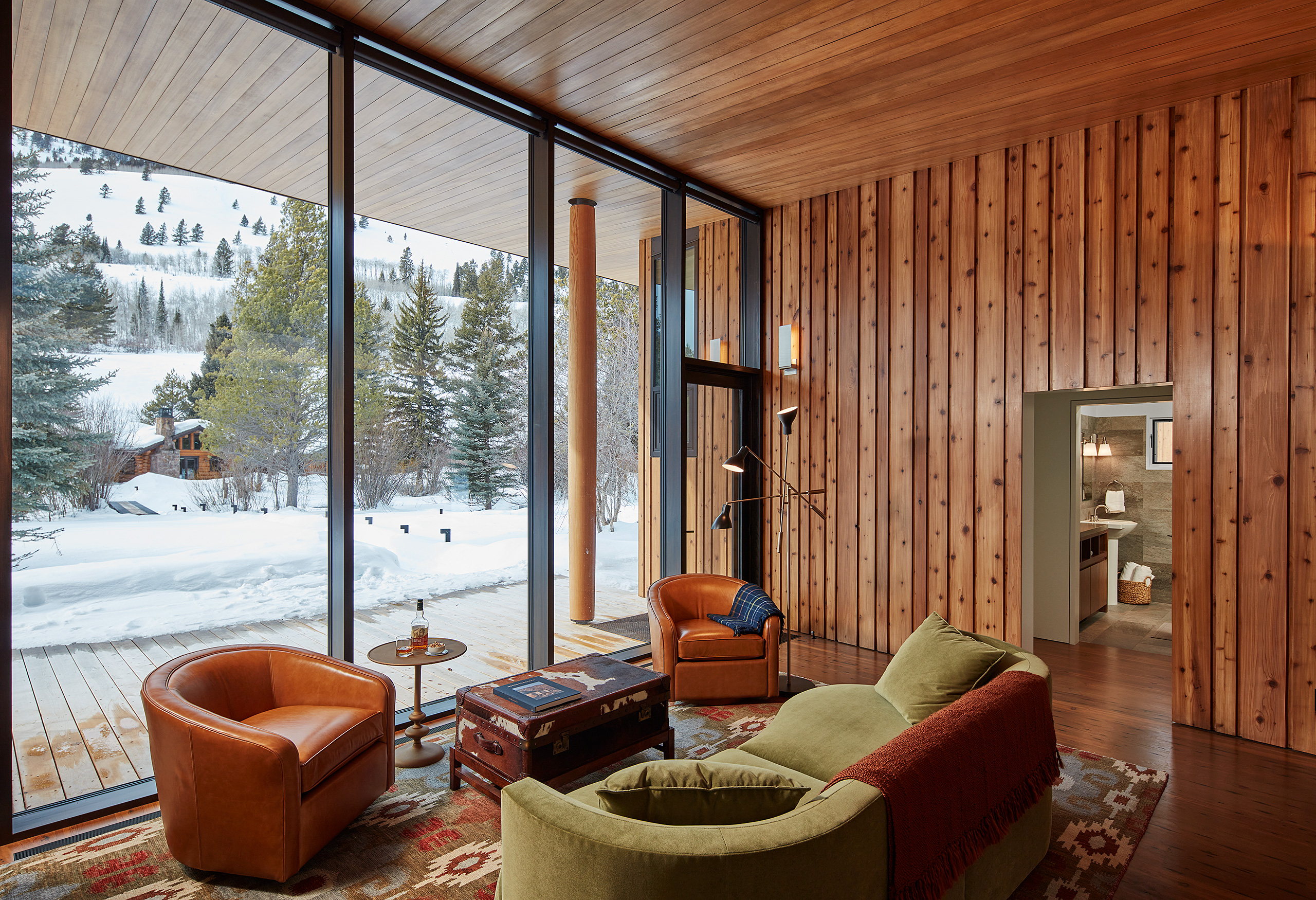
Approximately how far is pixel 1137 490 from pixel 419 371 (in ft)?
22.3

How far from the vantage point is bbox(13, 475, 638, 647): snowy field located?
301cm

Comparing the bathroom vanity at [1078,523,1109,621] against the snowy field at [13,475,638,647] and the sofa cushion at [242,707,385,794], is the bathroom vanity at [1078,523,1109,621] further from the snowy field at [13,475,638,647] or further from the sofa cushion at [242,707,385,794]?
the sofa cushion at [242,707,385,794]

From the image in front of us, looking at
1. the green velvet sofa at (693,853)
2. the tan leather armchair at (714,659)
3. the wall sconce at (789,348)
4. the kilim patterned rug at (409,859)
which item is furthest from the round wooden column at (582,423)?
the green velvet sofa at (693,853)

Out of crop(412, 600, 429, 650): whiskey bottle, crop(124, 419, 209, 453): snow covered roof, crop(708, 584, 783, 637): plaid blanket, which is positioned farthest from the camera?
crop(708, 584, 783, 637): plaid blanket

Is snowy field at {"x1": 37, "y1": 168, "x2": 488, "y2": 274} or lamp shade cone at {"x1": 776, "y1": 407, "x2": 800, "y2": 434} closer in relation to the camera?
snowy field at {"x1": 37, "y1": 168, "x2": 488, "y2": 274}

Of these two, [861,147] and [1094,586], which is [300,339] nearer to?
[861,147]

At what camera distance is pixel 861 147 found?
493cm

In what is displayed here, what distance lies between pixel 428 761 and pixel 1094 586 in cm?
587

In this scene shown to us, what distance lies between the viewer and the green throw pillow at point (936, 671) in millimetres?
2777

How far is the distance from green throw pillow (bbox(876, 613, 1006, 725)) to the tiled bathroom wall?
193 inches

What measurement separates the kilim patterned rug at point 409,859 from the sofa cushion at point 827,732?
2.27ft

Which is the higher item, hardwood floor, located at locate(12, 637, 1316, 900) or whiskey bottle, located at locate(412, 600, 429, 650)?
whiskey bottle, located at locate(412, 600, 429, 650)

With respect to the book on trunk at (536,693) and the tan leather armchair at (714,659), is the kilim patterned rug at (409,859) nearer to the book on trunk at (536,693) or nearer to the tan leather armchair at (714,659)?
the book on trunk at (536,693)

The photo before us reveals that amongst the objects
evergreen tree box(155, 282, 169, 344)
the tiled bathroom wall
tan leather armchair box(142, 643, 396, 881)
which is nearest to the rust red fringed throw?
tan leather armchair box(142, 643, 396, 881)
